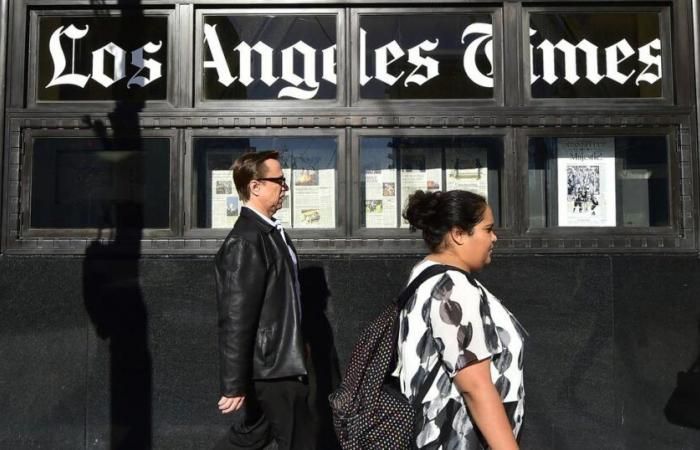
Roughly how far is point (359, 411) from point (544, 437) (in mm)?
2843

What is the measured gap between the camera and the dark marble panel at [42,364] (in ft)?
15.5

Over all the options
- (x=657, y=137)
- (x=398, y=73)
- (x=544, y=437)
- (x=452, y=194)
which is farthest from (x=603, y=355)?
(x=452, y=194)

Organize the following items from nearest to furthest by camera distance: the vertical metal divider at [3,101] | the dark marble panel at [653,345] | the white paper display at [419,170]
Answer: the dark marble panel at [653,345] → the vertical metal divider at [3,101] → the white paper display at [419,170]

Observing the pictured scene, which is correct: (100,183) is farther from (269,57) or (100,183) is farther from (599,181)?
(599,181)

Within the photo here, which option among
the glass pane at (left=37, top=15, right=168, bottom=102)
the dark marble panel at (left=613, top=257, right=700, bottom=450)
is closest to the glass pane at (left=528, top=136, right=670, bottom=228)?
the dark marble panel at (left=613, top=257, right=700, bottom=450)

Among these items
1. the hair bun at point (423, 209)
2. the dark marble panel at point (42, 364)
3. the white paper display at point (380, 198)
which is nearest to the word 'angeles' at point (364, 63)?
the white paper display at point (380, 198)

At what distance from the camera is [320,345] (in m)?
4.73

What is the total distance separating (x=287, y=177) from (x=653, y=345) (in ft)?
9.56

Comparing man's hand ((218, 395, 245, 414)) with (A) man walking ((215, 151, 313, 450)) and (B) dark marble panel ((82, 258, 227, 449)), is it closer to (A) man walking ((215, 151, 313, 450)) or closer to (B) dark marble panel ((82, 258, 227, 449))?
(A) man walking ((215, 151, 313, 450))

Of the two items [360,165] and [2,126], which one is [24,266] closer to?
[2,126]

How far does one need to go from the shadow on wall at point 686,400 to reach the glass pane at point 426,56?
2.48m

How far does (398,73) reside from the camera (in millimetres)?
5055

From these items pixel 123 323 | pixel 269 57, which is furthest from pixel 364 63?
pixel 123 323

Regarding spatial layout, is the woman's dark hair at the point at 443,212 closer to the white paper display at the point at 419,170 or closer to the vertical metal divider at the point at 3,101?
the white paper display at the point at 419,170
